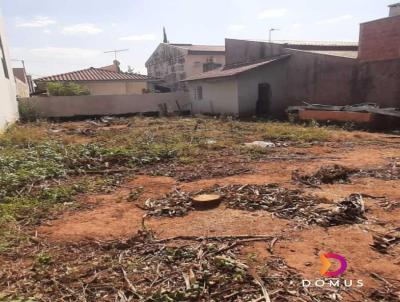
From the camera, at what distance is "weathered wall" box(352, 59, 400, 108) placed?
14.0 metres

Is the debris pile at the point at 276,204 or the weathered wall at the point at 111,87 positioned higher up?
the weathered wall at the point at 111,87

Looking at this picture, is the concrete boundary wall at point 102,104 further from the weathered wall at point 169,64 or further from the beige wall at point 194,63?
the weathered wall at point 169,64

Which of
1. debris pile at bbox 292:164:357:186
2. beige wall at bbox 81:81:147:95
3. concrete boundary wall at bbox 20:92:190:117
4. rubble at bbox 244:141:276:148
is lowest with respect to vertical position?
rubble at bbox 244:141:276:148

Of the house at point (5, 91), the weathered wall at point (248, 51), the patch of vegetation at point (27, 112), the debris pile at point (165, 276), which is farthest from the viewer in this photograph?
the weathered wall at point (248, 51)

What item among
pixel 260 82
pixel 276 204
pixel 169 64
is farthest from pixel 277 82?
pixel 169 64

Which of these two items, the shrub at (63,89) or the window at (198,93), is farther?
the shrub at (63,89)

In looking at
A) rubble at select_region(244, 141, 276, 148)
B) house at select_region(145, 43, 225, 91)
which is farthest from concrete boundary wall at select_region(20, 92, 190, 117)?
rubble at select_region(244, 141, 276, 148)

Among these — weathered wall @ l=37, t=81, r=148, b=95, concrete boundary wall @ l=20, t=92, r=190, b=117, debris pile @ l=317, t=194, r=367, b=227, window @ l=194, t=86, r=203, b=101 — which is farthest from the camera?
weathered wall @ l=37, t=81, r=148, b=95

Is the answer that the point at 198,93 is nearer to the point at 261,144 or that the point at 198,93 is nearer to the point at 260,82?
the point at 260,82

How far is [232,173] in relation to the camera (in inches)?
281

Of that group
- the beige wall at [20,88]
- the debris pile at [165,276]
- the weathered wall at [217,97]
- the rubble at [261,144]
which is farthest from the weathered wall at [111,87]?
the debris pile at [165,276]

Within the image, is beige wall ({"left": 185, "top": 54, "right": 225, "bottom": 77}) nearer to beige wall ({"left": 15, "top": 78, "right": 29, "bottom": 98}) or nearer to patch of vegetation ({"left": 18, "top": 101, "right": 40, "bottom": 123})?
beige wall ({"left": 15, "top": 78, "right": 29, "bottom": 98})

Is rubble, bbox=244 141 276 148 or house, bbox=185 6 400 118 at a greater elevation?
house, bbox=185 6 400 118

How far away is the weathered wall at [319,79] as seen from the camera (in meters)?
Result: 15.9
